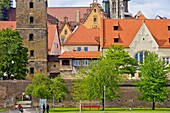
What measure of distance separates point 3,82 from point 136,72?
67.6ft

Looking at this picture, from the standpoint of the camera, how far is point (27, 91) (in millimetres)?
85875

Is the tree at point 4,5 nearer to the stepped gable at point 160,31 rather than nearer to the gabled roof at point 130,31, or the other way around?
the gabled roof at point 130,31

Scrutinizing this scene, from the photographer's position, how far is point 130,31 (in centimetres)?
10250

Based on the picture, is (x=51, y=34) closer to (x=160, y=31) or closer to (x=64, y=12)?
(x=160, y=31)

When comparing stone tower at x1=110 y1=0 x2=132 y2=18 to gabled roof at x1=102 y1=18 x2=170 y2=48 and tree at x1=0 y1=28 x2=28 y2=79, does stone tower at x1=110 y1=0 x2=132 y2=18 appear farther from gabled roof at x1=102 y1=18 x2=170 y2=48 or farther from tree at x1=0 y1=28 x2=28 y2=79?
tree at x1=0 y1=28 x2=28 y2=79

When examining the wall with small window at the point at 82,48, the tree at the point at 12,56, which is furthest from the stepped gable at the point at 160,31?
the tree at the point at 12,56

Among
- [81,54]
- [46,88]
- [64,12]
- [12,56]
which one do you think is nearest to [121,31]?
[81,54]

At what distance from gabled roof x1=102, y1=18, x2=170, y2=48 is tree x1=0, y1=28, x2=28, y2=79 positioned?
47.0 feet

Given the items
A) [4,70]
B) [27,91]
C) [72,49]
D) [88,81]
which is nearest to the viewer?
[88,81]

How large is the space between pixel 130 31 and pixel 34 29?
14.8 meters

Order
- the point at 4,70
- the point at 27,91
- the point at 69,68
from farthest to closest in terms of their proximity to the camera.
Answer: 1. the point at 69,68
2. the point at 4,70
3. the point at 27,91

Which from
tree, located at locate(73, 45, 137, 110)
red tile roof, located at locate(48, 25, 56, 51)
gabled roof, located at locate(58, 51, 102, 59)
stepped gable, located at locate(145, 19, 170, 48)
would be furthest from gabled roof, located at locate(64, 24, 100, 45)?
tree, located at locate(73, 45, 137, 110)

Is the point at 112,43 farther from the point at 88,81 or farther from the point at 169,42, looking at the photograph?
the point at 88,81

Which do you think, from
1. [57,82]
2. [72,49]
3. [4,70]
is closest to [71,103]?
[57,82]
